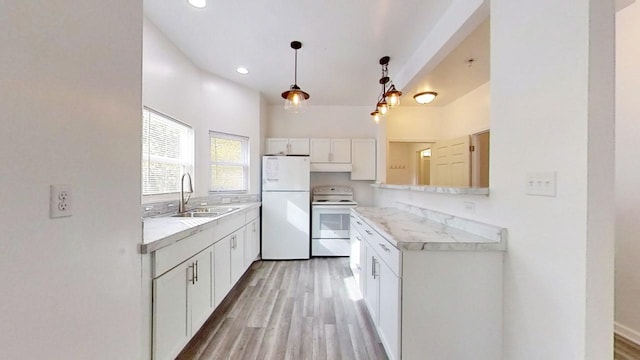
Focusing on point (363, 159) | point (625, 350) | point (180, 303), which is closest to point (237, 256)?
point (180, 303)

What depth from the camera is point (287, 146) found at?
4.29 m

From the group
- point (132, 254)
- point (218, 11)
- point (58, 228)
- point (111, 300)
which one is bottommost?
point (111, 300)

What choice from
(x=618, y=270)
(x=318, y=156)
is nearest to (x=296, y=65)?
(x=318, y=156)

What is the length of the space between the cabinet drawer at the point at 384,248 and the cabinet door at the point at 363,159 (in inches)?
75.6

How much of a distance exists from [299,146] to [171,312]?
10.3ft

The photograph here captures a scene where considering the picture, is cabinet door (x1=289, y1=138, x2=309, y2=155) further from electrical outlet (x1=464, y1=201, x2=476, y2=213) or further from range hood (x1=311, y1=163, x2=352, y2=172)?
electrical outlet (x1=464, y1=201, x2=476, y2=213)

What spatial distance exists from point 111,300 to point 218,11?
2.22 metres

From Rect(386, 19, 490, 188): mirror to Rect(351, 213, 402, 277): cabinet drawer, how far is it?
6.18 ft

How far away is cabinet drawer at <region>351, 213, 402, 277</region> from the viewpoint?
1497 mm

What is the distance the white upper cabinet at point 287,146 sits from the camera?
4.27 m

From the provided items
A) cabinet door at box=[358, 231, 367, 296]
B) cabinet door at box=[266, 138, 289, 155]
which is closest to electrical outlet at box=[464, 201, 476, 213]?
cabinet door at box=[358, 231, 367, 296]

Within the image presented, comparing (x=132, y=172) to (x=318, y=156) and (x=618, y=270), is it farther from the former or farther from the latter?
(x=618, y=270)

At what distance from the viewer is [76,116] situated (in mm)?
984

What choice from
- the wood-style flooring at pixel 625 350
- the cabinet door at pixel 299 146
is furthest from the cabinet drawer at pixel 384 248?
the cabinet door at pixel 299 146
